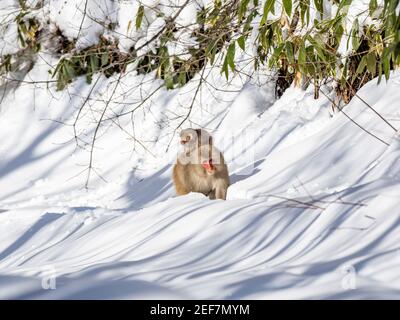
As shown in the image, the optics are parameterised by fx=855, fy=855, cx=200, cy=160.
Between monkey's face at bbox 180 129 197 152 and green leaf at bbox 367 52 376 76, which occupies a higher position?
monkey's face at bbox 180 129 197 152

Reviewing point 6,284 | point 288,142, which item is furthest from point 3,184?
point 6,284

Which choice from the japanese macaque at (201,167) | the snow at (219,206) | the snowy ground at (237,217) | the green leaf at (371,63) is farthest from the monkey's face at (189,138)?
the green leaf at (371,63)

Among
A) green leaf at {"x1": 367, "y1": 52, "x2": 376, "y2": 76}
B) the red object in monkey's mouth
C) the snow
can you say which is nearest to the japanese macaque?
the red object in monkey's mouth

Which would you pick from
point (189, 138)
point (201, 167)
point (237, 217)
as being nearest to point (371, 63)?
point (237, 217)

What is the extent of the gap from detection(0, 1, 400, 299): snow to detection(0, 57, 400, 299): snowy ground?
1 cm

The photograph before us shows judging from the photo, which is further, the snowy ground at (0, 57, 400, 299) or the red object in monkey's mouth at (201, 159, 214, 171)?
the red object in monkey's mouth at (201, 159, 214, 171)

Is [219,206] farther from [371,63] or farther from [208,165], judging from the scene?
[208,165]

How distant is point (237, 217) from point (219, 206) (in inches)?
14.1

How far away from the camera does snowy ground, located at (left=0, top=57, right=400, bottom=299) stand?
293 centimetres

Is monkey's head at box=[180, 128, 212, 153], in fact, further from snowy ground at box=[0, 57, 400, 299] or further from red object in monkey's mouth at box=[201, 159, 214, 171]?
snowy ground at box=[0, 57, 400, 299]

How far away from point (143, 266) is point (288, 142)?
216 inches

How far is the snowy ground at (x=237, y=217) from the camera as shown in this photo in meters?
2.93

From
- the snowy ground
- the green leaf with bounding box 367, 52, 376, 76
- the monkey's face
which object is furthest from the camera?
the monkey's face

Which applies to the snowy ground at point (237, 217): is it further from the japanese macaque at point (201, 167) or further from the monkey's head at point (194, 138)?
the monkey's head at point (194, 138)
